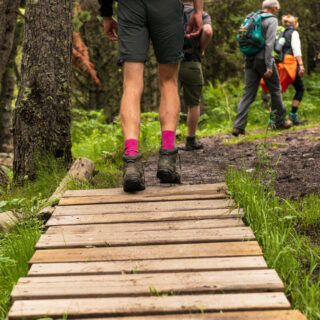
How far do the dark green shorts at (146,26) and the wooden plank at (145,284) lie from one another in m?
2.19

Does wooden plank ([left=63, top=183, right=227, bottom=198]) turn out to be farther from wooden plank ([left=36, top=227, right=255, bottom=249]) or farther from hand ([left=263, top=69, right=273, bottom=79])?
hand ([left=263, top=69, right=273, bottom=79])

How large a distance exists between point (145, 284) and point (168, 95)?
2.23m

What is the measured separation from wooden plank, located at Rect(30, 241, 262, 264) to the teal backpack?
6.01 m

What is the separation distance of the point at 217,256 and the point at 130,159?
4.46ft

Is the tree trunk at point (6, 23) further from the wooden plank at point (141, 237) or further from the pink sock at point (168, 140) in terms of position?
the wooden plank at point (141, 237)

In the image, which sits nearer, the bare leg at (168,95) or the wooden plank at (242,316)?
the wooden plank at (242,316)

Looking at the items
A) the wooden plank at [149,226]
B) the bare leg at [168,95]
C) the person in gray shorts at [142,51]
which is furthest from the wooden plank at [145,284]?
the bare leg at [168,95]

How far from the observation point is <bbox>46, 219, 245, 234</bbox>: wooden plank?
129 inches

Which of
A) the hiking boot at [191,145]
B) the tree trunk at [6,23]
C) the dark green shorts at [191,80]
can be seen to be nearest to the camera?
the tree trunk at [6,23]

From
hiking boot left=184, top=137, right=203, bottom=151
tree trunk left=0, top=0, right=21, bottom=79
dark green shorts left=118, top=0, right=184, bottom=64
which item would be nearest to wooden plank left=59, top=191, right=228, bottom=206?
dark green shorts left=118, top=0, right=184, bottom=64

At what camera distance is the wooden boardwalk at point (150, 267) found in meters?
2.25

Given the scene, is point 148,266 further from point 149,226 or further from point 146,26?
point 146,26

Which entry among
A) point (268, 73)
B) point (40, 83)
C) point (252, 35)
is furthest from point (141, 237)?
point (252, 35)

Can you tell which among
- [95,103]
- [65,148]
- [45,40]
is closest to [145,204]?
[65,148]
